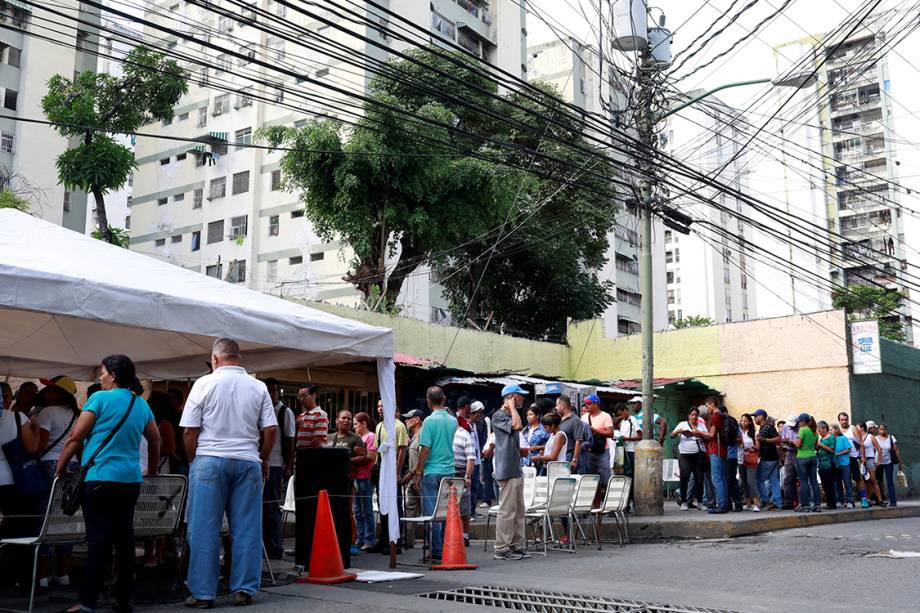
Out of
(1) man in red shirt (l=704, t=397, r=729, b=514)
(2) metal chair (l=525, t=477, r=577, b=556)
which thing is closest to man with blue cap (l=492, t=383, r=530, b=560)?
(2) metal chair (l=525, t=477, r=577, b=556)

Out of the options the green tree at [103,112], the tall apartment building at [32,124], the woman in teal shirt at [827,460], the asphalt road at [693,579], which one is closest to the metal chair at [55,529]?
the asphalt road at [693,579]

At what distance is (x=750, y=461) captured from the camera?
51.9ft

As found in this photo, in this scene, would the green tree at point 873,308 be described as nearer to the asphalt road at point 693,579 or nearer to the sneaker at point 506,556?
the asphalt road at point 693,579

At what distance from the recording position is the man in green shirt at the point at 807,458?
53.1 ft

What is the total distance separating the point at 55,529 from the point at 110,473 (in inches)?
26.2

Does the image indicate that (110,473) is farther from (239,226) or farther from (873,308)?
(873,308)

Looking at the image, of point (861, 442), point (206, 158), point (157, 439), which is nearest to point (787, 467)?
point (861, 442)

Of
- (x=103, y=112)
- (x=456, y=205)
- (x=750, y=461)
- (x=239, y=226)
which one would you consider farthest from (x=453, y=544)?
(x=239, y=226)

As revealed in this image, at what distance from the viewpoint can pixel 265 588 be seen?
768 cm

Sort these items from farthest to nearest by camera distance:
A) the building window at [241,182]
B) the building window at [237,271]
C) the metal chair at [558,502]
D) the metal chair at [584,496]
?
1. the building window at [241,182]
2. the building window at [237,271]
3. the metal chair at [584,496]
4. the metal chair at [558,502]

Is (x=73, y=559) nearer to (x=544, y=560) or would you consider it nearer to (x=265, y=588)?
(x=265, y=588)

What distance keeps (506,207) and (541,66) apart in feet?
134

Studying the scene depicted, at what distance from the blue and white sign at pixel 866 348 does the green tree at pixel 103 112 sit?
20.6m

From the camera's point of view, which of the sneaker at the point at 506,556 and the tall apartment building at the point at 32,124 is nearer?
the sneaker at the point at 506,556
